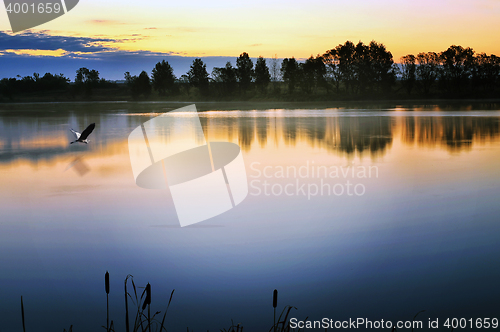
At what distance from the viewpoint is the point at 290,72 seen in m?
84.2

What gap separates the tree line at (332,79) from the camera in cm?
7188

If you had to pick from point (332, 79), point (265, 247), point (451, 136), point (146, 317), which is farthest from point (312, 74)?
point (146, 317)

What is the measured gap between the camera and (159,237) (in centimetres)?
532

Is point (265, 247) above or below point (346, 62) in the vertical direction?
below

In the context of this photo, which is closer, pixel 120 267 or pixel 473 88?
pixel 120 267

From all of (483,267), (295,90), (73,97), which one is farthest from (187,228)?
(73,97)

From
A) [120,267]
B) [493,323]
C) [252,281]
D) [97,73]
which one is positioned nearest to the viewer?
[493,323]

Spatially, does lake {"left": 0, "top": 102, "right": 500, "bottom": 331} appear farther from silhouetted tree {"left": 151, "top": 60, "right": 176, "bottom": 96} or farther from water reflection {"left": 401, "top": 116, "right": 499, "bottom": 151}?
silhouetted tree {"left": 151, "top": 60, "right": 176, "bottom": 96}

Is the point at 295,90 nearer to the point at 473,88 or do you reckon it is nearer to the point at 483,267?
the point at 473,88

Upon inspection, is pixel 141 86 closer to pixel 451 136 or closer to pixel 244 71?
pixel 244 71

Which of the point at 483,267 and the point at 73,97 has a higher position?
the point at 73,97

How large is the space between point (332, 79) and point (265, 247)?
79.4 m

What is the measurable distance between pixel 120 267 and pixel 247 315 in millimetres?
1510

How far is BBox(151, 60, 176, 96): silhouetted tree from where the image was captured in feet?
323
